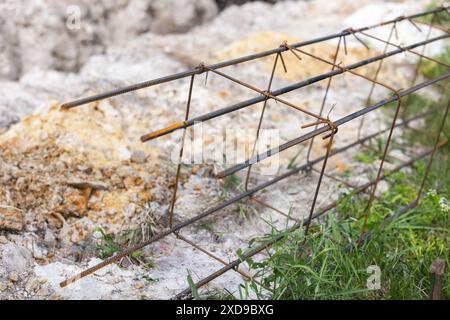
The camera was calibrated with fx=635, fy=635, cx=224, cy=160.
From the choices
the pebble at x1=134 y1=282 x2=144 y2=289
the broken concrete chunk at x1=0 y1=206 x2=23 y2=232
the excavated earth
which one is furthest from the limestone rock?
the pebble at x1=134 y1=282 x2=144 y2=289

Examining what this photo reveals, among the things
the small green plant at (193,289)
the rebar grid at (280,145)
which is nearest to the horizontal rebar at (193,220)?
the rebar grid at (280,145)

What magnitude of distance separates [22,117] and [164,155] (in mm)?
1113

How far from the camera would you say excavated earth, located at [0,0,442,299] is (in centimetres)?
356

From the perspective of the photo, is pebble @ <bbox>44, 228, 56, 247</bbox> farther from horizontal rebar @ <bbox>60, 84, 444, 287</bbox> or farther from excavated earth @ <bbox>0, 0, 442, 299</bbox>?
horizontal rebar @ <bbox>60, 84, 444, 287</bbox>

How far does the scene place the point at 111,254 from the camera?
3.65m

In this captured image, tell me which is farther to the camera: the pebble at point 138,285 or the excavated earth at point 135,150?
the excavated earth at point 135,150

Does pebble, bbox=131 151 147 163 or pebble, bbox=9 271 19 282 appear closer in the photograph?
pebble, bbox=9 271 19 282

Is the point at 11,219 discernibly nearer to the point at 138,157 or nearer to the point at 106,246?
the point at 106,246

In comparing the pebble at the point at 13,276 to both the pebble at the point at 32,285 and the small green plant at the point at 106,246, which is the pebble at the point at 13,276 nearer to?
the pebble at the point at 32,285

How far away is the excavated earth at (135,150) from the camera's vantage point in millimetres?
3564

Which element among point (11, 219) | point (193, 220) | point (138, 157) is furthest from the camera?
point (138, 157)

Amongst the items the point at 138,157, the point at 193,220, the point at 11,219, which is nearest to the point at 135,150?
the point at 138,157

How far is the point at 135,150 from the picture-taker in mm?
4492
